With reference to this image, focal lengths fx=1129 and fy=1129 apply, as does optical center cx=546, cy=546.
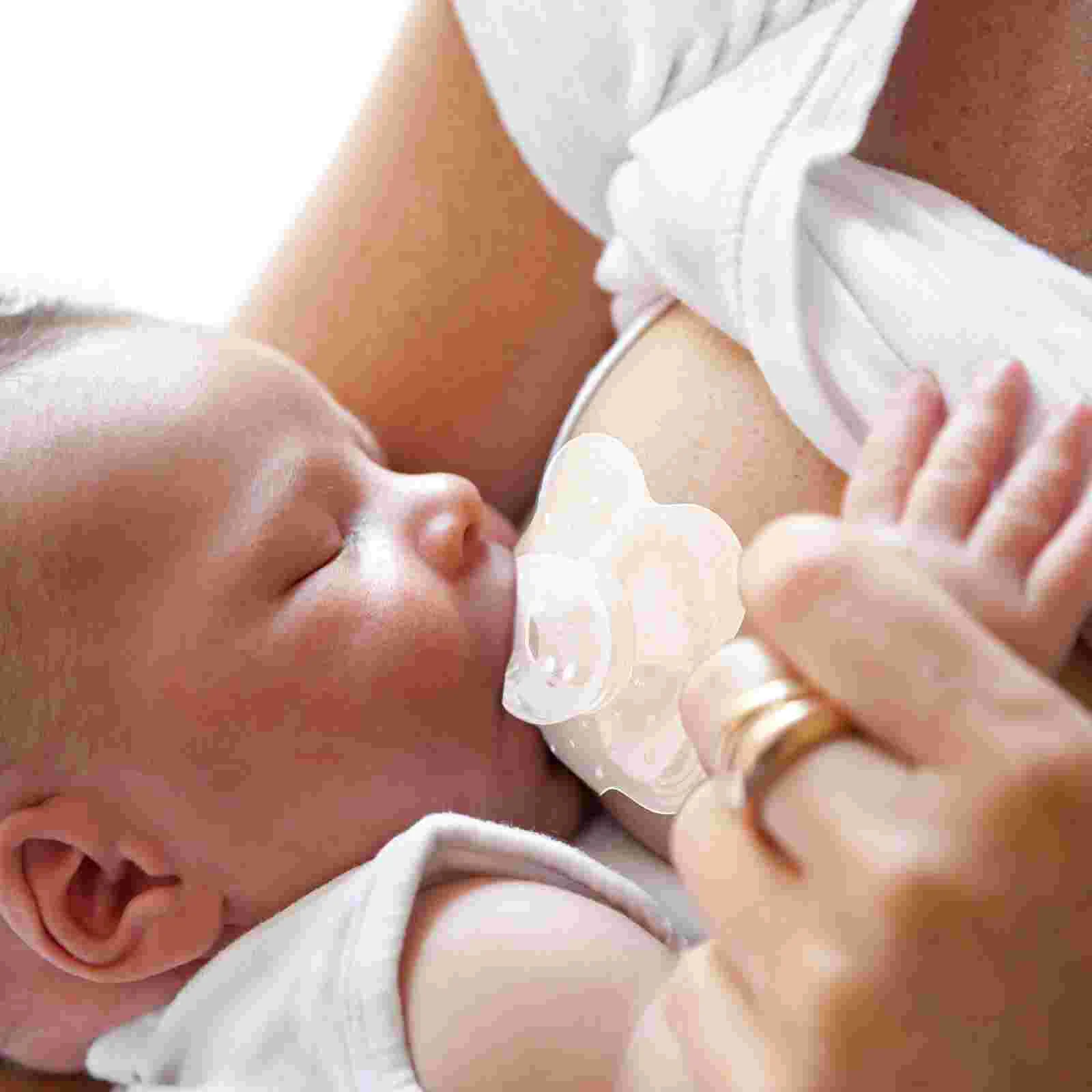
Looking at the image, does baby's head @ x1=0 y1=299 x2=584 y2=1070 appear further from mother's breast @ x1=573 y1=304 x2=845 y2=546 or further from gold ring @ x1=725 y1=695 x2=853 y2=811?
gold ring @ x1=725 y1=695 x2=853 y2=811

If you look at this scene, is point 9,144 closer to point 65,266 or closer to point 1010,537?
point 65,266

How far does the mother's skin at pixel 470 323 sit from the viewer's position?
78cm

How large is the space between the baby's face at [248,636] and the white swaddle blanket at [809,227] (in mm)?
292

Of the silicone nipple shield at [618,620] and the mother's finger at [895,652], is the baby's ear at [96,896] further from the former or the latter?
the mother's finger at [895,652]

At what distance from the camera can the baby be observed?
28.7 inches

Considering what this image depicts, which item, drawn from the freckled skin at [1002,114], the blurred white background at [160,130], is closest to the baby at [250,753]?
the freckled skin at [1002,114]

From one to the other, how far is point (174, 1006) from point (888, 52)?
2.74 feet

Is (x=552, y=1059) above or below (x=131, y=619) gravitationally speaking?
below

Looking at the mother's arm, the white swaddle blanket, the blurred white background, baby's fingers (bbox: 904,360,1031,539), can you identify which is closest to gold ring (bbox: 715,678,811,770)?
baby's fingers (bbox: 904,360,1031,539)

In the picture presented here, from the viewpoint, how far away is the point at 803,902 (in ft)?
1.53

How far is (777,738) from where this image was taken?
1.54 ft

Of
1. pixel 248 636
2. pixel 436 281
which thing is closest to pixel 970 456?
pixel 248 636

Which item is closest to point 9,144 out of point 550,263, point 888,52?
point 550,263

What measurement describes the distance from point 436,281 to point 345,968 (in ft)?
1.96
